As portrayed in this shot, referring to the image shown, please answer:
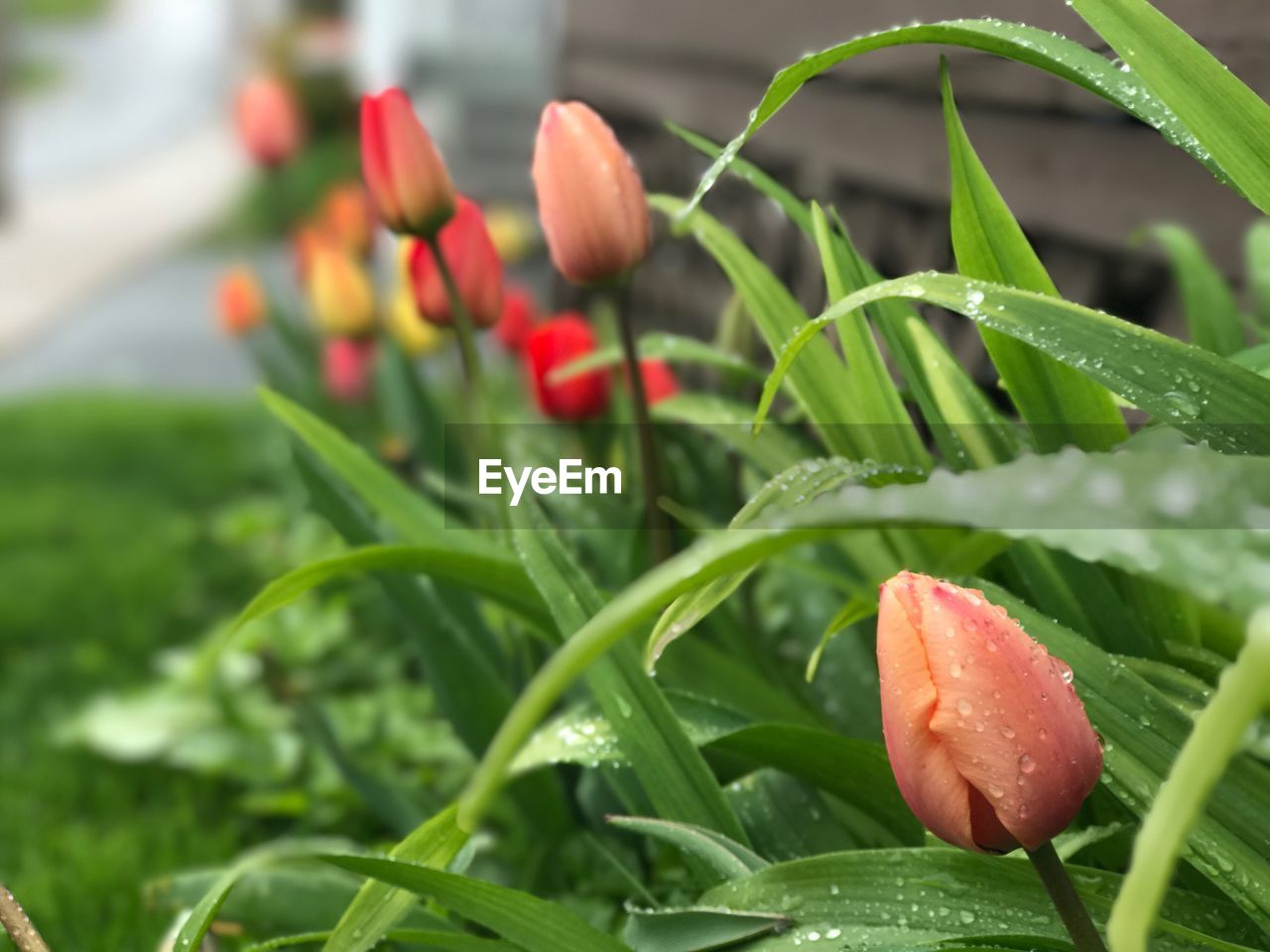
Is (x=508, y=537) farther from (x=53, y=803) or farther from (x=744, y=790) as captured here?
(x=53, y=803)

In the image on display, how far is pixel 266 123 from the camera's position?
2.50 metres

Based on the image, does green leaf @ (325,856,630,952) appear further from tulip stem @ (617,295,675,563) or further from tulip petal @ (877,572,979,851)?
tulip stem @ (617,295,675,563)

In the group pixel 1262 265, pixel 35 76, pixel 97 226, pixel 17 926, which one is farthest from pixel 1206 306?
pixel 35 76

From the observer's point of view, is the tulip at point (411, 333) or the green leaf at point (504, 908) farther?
the tulip at point (411, 333)

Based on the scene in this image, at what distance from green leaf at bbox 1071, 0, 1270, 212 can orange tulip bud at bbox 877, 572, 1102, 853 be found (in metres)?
0.30

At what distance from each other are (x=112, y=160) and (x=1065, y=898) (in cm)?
1701

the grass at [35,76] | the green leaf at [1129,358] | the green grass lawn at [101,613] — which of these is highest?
the green leaf at [1129,358]

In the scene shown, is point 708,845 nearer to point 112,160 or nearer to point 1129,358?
point 1129,358

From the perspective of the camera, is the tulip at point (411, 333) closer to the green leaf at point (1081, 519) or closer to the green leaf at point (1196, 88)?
the green leaf at point (1196, 88)

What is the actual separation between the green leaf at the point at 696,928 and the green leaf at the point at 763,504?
125 mm

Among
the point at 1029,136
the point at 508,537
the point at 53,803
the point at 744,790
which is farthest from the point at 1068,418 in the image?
the point at 53,803

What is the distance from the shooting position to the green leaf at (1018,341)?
29.2 inches

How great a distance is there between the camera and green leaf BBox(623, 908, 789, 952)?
2.03 ft

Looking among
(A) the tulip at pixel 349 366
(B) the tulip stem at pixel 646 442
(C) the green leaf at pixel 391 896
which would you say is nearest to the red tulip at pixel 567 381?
(B) the tulip stem at pixel 646 442
